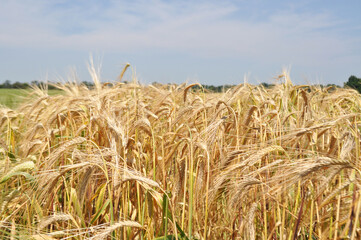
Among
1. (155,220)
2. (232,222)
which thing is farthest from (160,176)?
(232,222)

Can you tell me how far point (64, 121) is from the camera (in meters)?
2.83

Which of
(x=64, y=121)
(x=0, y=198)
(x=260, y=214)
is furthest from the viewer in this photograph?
(x=64, y=121)

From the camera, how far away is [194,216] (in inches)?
67.4

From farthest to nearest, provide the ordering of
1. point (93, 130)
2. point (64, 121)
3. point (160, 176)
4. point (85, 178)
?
point (64, 121) < point (93, 130) < point (160, 176) < point (85, 178)

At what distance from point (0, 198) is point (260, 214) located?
52.2 inches

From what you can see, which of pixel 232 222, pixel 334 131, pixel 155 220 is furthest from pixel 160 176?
pixel 334 131

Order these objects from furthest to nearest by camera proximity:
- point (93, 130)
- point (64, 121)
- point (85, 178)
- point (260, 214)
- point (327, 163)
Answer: point (64, 121) → point (93, 130) → point (260, 214) → point (85, 178) → point (327, 163)

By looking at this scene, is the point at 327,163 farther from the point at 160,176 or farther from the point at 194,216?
the point at 160,176

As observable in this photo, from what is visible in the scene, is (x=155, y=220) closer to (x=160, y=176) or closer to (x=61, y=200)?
(x=160, y=176)

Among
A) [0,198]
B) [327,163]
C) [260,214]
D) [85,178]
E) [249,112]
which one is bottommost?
[260,214]

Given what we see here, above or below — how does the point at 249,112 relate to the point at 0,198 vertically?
above

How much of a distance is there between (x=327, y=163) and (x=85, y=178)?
999 mm

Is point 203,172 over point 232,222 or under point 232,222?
over

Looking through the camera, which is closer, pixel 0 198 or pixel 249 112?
pixel 0 198
